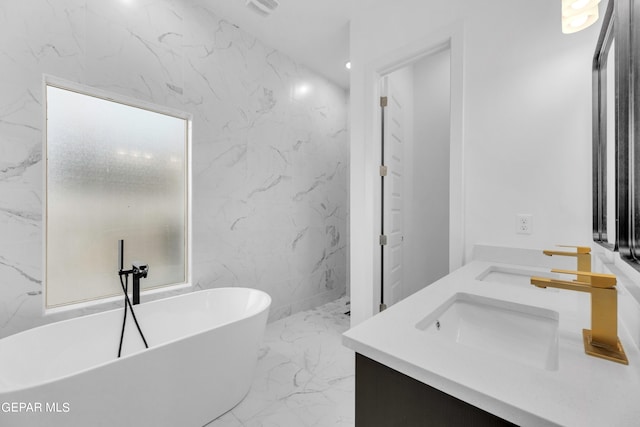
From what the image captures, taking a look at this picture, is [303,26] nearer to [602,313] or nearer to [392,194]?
[392,194]

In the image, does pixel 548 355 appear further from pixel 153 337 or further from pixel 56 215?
pixel 56 215

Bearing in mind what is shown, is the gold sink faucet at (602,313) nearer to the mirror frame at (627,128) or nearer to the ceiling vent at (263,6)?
the mirror frame at (627,128)

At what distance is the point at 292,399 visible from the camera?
64.4 inches

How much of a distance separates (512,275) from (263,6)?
8.04ft

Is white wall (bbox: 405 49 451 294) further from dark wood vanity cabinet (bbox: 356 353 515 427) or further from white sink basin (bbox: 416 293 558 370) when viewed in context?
dark wood vanity cabinet (bbox: 356 353 515 427)

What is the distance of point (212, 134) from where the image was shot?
2287 mm

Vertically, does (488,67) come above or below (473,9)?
below

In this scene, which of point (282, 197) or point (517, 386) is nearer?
point (517, 386)

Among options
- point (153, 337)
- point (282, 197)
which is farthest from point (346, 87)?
point (153, 337)

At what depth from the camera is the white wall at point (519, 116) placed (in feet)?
4.42

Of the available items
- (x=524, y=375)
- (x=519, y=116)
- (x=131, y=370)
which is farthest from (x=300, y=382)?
(x=519, y=116)

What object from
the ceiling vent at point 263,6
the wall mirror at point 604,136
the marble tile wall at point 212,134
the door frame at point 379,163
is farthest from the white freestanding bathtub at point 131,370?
the ceiling vent at point 263,6

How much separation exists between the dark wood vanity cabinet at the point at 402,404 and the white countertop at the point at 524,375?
3 cm

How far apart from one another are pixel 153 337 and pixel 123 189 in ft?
3.30
